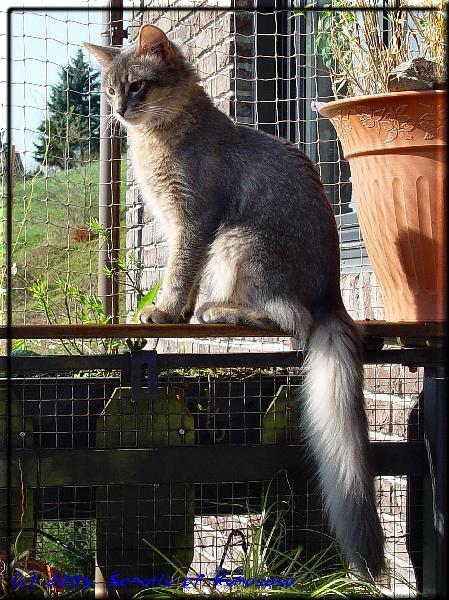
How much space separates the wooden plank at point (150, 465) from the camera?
7.85 feet

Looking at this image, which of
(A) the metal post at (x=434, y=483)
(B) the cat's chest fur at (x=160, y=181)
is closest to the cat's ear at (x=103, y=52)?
(B) the cat's chest fur at (x=160, y=181)

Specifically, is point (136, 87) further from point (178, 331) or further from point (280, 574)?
point (280, 574)

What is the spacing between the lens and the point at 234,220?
270cm

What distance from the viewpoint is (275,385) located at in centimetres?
306

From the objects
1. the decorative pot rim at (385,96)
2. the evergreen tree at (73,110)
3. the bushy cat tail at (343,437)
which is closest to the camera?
the bushy cat tail at (343,437)

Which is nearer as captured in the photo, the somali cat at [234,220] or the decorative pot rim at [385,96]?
the somali cat at [234,220]

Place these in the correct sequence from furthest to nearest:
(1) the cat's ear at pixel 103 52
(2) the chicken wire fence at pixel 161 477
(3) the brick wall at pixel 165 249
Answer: (3) the brick wall at pixel 165 249 → (1) the cat's ear at pixel 103 52 → (2) the chicken wire fence at pixel 161 477

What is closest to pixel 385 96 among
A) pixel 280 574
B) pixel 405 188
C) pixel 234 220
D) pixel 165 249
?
pixel 405 188

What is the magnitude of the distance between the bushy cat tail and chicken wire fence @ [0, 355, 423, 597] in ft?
0.64

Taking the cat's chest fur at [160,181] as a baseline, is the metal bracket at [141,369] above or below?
below

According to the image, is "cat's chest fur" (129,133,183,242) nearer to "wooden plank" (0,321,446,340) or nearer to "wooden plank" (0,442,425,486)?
"wooden plank" (0,321,446,340)

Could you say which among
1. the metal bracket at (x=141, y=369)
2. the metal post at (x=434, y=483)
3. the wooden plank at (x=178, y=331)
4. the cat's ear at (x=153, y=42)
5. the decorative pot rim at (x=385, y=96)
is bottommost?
the metal post at (x=434, y=483)

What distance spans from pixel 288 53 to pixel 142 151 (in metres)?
1.52

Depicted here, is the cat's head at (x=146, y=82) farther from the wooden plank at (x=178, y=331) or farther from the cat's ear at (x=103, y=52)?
the wooden plank at (x=178, y=331)
